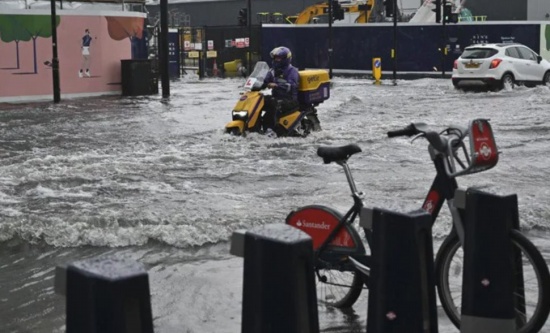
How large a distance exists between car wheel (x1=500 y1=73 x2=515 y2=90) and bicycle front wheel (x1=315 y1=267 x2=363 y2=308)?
2355cm

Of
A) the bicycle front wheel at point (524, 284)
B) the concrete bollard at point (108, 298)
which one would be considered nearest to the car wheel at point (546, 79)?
the bicycle front wheel at point (524, 284)

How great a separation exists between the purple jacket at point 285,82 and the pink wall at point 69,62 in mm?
12906

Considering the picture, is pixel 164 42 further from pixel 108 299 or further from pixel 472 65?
pixel 108 299

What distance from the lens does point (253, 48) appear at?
45.4 metres

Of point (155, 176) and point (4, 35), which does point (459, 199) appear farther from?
point (4, 35)

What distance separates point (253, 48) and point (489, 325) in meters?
41.0

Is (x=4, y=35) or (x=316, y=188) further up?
(x=4, y=35)

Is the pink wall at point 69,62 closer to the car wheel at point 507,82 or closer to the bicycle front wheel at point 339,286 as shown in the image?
the car wheel at point 507,82

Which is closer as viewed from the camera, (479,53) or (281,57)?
(281,57)

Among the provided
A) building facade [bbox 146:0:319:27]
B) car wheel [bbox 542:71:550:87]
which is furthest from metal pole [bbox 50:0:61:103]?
building facade [bbox 146:0:319:27]

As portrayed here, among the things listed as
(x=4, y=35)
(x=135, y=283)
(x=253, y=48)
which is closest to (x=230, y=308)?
(x=135, y=283)

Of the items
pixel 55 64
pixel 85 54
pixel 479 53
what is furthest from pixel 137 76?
pixel 479 53

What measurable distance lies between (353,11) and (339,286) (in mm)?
44878

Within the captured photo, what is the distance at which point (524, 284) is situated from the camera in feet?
17.0
